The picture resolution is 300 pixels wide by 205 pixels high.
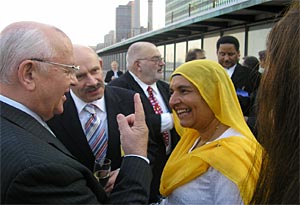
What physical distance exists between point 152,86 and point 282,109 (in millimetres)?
3126

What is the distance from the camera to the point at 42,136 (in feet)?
4.50

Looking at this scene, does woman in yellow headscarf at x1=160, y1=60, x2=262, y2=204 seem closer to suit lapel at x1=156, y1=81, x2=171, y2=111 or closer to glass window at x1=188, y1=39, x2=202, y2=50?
suit lapel at x1=156, y1=81, x2=171, y2=111

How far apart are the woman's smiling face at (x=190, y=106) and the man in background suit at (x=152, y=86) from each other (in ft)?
2.00

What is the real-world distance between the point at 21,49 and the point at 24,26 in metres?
0.12

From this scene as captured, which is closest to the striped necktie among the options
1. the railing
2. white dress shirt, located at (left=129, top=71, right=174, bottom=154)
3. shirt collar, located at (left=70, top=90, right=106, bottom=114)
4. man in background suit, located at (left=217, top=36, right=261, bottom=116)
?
shirt collar, located at (left=70, top=90, right=106, bottom=114)

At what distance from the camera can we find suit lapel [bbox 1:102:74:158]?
1.35 meters

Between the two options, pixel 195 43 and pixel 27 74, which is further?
pixel 195 43

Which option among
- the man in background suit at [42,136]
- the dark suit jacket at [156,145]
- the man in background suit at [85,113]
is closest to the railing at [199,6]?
the dark suit jacket at [156,145]

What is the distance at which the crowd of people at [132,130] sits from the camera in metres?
0.99

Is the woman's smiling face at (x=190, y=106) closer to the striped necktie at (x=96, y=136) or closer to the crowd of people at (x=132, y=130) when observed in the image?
the crowd of people at (x=132, y=130)

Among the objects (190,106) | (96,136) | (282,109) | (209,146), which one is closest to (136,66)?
(96,136)

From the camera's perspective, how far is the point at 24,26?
1495mm

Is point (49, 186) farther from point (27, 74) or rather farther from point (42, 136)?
point (27, 74)

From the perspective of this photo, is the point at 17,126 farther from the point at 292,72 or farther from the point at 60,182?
the point at 292,72
